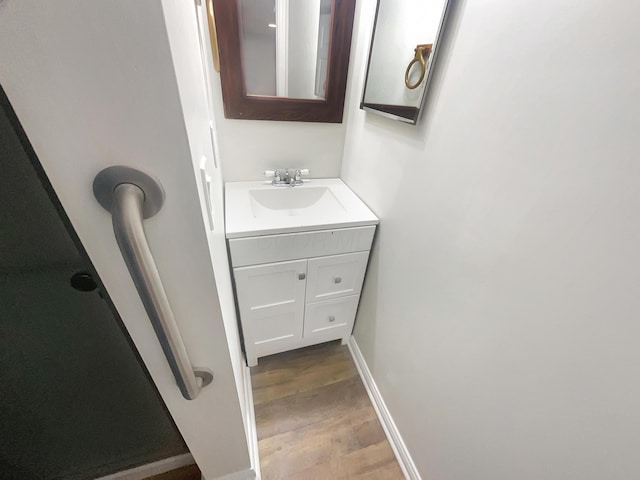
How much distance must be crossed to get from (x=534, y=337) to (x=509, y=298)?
0.27 ft

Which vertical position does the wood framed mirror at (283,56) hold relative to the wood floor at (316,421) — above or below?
above

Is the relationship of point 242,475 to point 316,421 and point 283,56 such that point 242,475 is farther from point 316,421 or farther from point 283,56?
point 283,56

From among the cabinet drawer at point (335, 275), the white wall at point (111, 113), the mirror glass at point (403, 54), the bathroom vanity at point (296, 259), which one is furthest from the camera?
the cabinet drawer at point (335, 275)

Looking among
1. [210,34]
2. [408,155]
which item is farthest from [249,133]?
[408,155]

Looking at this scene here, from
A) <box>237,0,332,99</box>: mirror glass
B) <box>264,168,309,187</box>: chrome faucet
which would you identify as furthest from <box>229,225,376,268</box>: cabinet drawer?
<box>237,0,332,99</box>: mirror glass

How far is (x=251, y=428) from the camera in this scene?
1.05 m

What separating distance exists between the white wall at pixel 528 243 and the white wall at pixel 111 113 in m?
0.60

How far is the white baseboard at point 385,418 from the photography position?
970 mm

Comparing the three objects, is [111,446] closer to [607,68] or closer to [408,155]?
[408,155]

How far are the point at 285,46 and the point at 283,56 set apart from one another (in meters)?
0.04

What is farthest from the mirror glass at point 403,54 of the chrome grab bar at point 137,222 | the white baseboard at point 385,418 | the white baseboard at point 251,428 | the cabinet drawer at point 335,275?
the white baseboard at point 251,428

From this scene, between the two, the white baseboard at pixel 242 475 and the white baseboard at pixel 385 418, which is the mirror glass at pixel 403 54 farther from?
the white baseboard at pixel 242 475

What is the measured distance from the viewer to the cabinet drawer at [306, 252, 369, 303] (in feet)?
3.52

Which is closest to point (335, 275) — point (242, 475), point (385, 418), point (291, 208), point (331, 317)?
point (331, 317)
